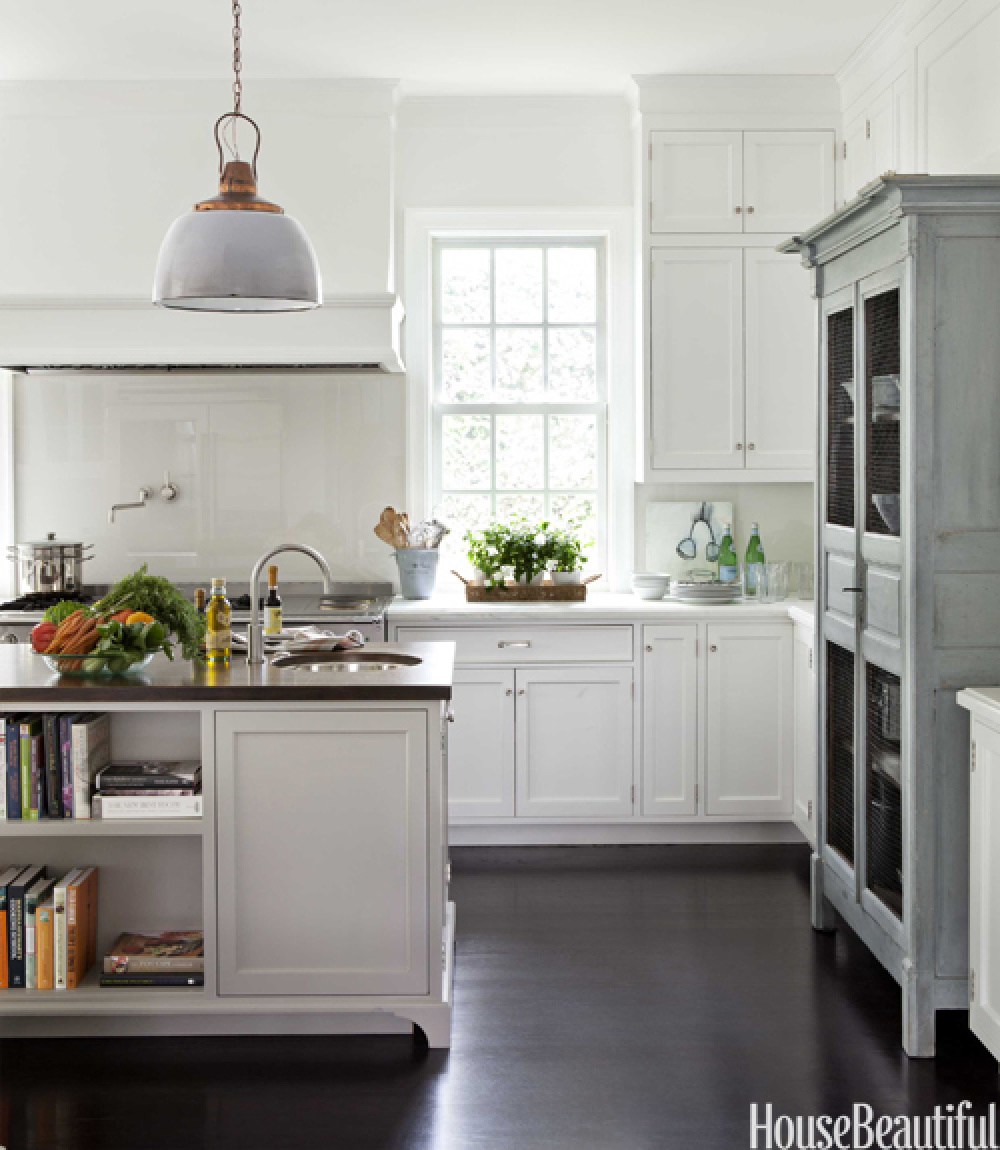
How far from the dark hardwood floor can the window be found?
2085 mm

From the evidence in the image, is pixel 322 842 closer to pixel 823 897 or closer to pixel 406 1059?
pixel 406 1059

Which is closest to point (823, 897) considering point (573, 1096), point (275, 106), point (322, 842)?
point (573, 1096)

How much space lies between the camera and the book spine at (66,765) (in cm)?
298

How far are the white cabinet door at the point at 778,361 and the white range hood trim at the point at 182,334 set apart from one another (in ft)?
4.71

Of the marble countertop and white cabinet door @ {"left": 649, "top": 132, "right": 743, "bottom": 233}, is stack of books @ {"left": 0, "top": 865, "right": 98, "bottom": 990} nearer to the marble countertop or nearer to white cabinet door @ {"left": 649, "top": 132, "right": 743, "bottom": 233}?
the marble countertop

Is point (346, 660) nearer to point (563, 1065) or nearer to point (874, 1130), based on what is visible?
point (563, 1065)

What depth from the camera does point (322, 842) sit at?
9.84ft

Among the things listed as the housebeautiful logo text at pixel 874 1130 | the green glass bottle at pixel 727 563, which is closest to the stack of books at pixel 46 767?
the housebeautiful logo text at pixel 874 1130

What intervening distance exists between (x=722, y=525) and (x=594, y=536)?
552 millimetres

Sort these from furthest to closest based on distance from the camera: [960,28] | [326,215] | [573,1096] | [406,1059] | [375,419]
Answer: [375,419] < [326,215] < [960,28] < [406,1059] < [573,1096]

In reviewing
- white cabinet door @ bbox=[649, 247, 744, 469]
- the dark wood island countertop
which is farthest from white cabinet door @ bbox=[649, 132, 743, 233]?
the dark wood island countertop

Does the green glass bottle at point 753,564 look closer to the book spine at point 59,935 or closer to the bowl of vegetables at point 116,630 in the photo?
the bowl of vegetables at point 116,630

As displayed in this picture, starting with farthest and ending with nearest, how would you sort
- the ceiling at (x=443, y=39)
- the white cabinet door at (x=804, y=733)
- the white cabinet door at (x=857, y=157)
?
the white cabinet door at (x=857, y=157) < the white cabinet door at (x=804, y=733) < the ceiling at (x=443, y=39)

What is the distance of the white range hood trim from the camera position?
4.60m
